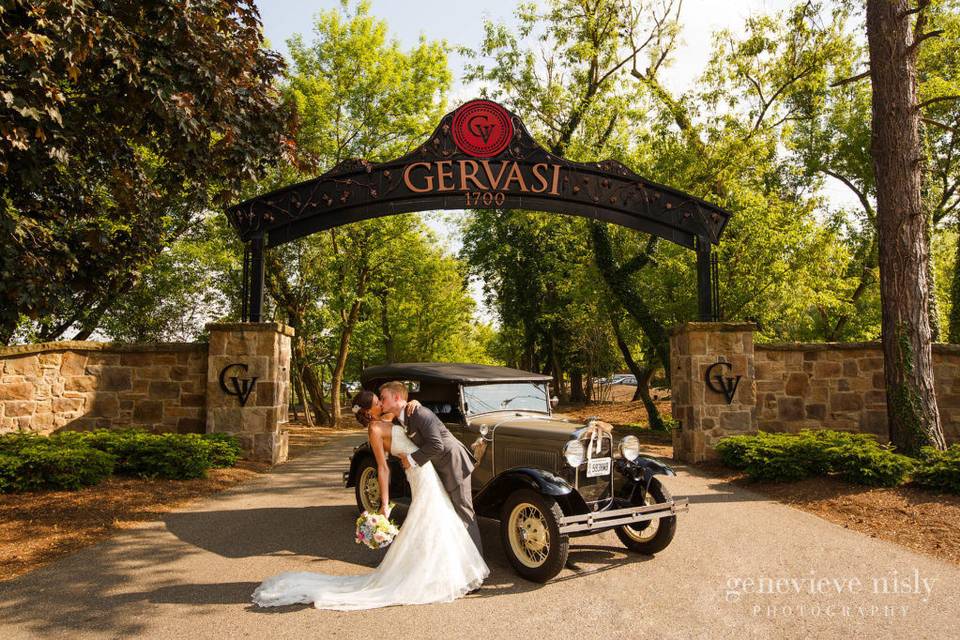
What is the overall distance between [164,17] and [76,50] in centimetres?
145

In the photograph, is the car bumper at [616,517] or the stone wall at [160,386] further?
the stone wall at [160,386]

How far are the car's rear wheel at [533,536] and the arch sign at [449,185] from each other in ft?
23.0

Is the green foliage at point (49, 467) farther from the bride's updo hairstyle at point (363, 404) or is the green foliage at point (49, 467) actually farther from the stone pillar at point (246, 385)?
the bride's updo hairstyle at point (363, 404)

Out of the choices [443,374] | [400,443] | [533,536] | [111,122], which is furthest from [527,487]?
[111,122]

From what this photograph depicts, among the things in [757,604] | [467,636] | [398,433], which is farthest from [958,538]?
[398,433]

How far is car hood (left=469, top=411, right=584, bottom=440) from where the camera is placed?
18.4 ft

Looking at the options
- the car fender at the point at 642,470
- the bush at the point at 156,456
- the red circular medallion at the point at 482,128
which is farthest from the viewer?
the red circular medallion at the point at 482,128

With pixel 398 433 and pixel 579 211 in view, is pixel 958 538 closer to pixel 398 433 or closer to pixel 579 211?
pixel 398 433

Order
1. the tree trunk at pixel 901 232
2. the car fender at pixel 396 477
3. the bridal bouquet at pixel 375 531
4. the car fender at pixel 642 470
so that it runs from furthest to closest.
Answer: the tree trunk at pixel 901 232 → the car fender at pixel 396 477 → the car fender at pixel 642 470 → the bridal bouquet at pixel 375 531

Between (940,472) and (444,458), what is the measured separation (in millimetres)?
6210

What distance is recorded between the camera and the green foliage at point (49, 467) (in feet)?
25.1

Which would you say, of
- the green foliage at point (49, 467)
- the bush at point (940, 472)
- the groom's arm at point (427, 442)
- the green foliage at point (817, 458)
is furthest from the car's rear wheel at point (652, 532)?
the green foliage at point (49, 467)

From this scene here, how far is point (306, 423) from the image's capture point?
73.1 ft

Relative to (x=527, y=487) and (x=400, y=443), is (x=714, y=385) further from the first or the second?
(x=400, y=443)
